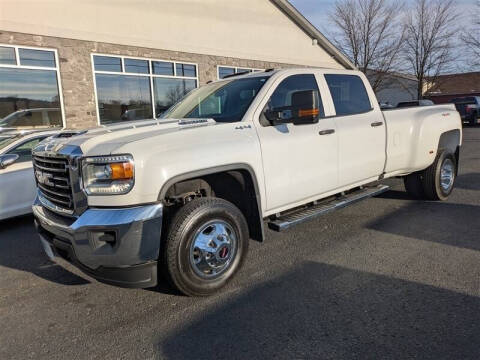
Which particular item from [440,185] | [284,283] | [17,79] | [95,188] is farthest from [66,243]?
[17,79]

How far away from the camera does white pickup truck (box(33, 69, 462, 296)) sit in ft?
9.45

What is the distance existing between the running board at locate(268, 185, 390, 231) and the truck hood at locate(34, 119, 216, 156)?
1.19m

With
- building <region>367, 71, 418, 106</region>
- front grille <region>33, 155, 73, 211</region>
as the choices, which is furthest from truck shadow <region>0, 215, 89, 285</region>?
building <region>367, 71, 418, 106</region>

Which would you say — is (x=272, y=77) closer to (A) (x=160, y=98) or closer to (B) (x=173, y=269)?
(B) (x=173, y=269)

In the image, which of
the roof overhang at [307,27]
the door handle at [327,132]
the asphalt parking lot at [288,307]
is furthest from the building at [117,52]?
the asphalt parking lot at [288,307]

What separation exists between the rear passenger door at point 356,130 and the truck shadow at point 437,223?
28.2 inches

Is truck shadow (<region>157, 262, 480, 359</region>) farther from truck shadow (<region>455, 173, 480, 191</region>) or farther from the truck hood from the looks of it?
truck shadow (<region>455, 173, 480, 191</region>)

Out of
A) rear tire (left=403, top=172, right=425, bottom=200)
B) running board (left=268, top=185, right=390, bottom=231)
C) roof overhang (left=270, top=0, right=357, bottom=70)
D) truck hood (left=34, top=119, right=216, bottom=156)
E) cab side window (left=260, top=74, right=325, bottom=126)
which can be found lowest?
rear tire (left=403, top=172, right=425, bottom=200)

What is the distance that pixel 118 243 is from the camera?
279 cm

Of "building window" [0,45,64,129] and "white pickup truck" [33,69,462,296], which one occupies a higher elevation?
"building window" [0,45,64,129]

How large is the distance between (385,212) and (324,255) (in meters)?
1.99

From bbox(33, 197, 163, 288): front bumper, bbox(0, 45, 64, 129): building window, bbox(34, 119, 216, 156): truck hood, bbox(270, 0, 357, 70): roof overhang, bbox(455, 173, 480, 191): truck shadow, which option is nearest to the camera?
bbox(33, 197, 163, 288): front bumper

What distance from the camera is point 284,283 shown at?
11.7ft

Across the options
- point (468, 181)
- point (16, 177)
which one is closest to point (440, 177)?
point (468, 181)
